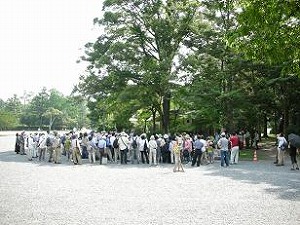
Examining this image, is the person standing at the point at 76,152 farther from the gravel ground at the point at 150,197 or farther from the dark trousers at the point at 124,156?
the gravel ground at the point at 150,197

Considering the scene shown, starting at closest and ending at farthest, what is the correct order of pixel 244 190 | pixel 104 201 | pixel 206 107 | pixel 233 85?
1. pixel 104 201
2. pixel 244 190
3. pixel 206 107
4. pixel 233 85

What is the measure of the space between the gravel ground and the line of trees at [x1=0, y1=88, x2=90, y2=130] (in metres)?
91.1

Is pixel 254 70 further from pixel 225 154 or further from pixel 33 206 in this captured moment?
pixel 33 206

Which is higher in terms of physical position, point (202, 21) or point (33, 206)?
point (202, 21)

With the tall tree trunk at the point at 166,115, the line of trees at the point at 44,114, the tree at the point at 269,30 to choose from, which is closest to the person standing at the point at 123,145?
the tree at the point at 269,30

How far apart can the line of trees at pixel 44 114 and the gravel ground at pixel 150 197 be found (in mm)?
91141

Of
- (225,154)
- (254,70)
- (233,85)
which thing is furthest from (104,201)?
(233,85)

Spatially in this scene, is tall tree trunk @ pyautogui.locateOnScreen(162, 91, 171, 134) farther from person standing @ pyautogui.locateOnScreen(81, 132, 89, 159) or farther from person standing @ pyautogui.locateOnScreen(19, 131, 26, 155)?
person standing @ pyautogui.locateOnScreen(19, 131, 26, 155)

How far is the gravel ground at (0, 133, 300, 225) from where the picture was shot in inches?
343

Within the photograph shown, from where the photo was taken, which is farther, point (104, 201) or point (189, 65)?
point (189, 65)

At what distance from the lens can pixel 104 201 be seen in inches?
421

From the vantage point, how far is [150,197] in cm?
1130

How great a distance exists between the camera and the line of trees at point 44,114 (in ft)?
370

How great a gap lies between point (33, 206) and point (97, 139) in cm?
1331
